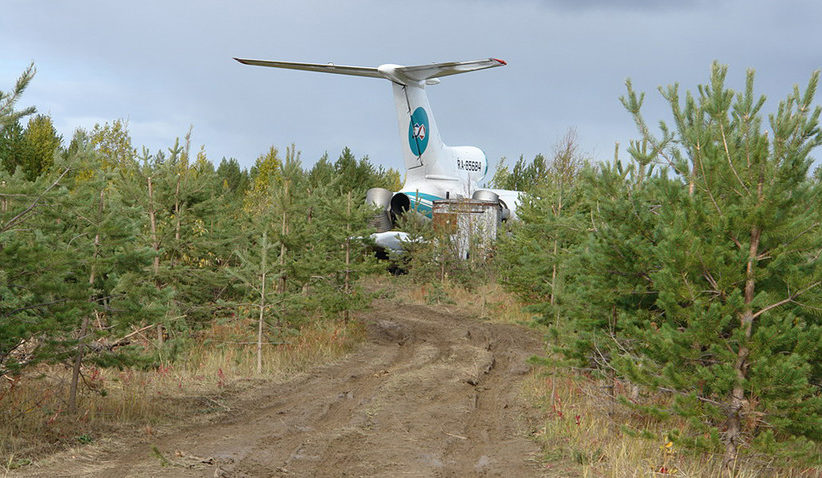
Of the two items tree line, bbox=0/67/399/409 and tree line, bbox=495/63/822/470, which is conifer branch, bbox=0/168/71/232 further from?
tree line, bbox=495/63/822/470

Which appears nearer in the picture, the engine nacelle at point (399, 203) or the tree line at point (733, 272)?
the tree line at point (733, 272)

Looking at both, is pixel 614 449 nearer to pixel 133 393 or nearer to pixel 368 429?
pixel 368 429

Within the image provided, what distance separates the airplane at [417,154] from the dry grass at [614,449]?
20.5 metres

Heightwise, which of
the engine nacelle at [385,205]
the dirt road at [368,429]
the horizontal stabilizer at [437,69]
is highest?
the horizontal stabilizer at [437,69]

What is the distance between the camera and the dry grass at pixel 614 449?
23.4 feet

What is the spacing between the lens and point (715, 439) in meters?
6.51

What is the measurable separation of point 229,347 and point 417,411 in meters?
5.17

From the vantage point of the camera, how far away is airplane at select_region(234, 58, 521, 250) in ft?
103

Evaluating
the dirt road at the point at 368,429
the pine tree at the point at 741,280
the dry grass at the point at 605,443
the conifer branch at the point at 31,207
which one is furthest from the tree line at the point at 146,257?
the pine tree at the point at 741,280

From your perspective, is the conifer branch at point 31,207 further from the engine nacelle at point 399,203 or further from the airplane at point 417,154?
the engine nacelle at point 399,203

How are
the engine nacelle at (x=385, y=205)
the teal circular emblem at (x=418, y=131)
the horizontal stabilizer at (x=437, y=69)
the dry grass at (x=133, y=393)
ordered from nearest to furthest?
the dry grass at (x=133, y=393) < the horizontal stabilizer at (x=437, y=69) < the teal circular emblem at (x=418, y=131) < the engine nacelle at (x=385, y=205)

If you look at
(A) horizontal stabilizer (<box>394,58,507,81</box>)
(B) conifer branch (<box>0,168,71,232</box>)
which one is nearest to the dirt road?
(B) conifer branch (<box>0,168,71,232</box>)

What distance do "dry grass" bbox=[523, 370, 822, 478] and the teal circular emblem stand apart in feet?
77.0

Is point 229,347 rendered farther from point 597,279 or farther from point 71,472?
point 597,279
